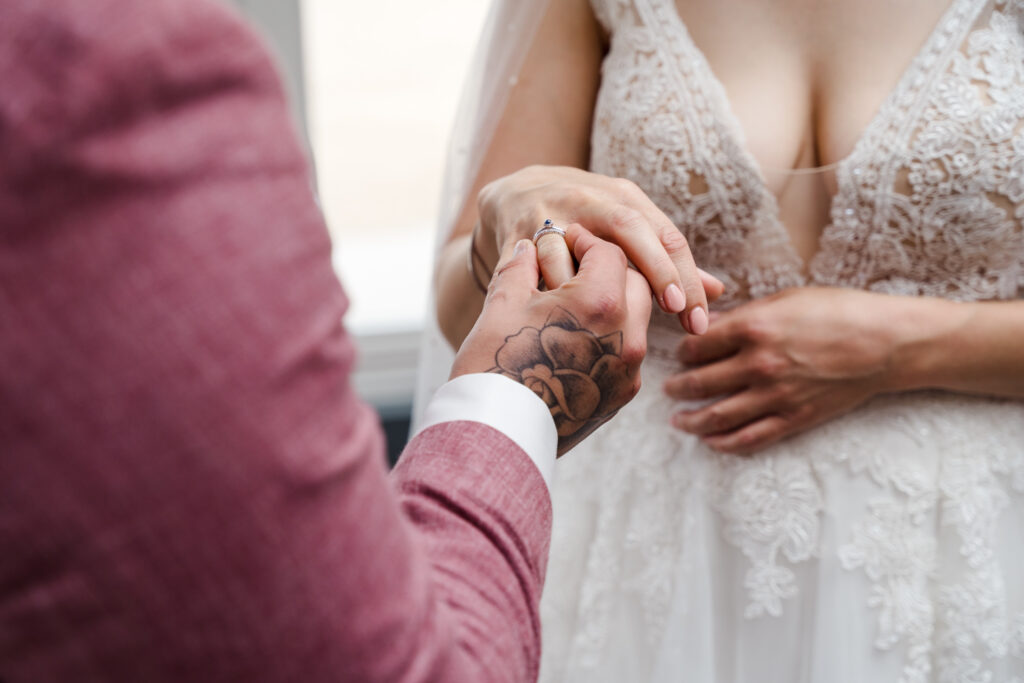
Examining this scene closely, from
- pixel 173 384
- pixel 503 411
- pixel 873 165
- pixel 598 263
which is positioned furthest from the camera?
pixel 873 165

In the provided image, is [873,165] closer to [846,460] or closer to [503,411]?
[846,460]

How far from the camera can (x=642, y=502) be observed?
2.83ft

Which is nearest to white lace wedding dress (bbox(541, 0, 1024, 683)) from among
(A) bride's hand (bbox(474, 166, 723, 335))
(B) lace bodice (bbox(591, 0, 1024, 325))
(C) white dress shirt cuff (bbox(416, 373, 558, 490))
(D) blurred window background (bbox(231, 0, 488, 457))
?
(B) lace bodice (bbox(591, 0, 1024, 325))

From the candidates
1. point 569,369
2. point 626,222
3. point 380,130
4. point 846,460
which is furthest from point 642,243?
point 380,130

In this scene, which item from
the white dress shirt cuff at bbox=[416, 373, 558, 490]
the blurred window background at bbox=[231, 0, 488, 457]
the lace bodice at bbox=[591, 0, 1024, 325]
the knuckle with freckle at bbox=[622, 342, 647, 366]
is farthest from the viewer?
the blurred window background at bbox=[231, 0, 488, 457]

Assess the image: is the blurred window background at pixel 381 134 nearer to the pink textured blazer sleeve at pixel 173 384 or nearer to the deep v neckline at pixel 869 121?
the deep v neckline at pixel 869 121

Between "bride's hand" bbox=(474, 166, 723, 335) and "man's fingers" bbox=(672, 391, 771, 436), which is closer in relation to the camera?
"bride's hand" bbox=(474, 166, 723, 335)

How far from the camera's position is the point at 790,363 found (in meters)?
0.77

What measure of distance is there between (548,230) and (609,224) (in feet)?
0.16

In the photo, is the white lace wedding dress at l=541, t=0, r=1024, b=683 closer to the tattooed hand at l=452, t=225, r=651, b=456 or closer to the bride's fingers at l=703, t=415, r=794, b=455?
the bride's fingers at l=703, t=415, r=794, b=455

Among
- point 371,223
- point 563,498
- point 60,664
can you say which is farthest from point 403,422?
point 60,664

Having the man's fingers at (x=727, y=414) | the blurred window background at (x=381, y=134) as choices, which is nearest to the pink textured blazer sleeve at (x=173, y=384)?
the man's fingers at (x=727, y=414)

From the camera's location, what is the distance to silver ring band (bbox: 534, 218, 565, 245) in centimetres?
62

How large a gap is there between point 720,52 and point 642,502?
1.58ft
